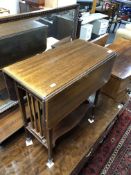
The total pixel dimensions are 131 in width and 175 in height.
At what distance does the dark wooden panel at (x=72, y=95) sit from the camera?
32.6 inches

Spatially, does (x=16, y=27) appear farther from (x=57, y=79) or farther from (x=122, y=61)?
(x=122, y=61)

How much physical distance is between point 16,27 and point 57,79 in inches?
27.0

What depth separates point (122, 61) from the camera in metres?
1.88

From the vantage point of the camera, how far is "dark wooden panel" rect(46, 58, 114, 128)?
83 centimetres

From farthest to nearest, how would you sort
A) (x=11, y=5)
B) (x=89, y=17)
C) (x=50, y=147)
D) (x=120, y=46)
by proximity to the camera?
(x=89, y=17) < (x=11, y=5) < (x=120, y=46) < (x=50, y=147)

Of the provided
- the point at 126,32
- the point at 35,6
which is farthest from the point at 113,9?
the point at 35,6

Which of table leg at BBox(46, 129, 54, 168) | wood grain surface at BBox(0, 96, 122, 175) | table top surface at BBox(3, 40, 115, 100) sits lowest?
wood grain surface at BBox(0, 96, 122, 175)

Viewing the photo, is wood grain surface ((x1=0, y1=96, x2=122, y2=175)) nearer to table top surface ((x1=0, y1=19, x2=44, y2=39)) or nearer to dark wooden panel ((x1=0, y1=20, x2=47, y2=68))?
dark wooden panel ((x1=0, y1=20, x2=47, y2=68))

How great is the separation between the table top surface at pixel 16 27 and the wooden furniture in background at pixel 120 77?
2.95 ft

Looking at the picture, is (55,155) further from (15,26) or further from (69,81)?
(15,26)

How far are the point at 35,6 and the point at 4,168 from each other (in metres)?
2.88

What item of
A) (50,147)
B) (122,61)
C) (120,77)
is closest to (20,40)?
(50,147)

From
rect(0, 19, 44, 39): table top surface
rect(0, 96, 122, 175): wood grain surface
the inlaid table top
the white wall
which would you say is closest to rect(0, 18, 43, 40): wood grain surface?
rect(0, 19, 44, 39): table top surface

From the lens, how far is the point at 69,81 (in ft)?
2.85
